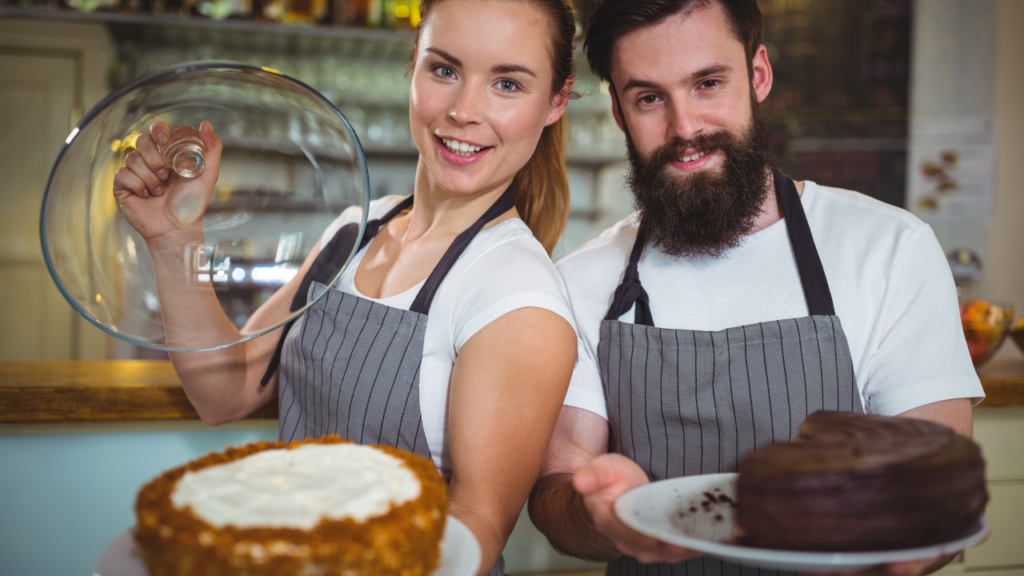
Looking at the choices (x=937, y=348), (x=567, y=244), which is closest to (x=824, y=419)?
(x=937, y=348)

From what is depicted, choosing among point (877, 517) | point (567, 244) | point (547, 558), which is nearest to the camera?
point (877, 517)

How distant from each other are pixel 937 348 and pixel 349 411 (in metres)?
0.93

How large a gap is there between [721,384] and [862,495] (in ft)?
1.44

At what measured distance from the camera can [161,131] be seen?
1.01m

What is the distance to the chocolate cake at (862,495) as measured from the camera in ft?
2.31

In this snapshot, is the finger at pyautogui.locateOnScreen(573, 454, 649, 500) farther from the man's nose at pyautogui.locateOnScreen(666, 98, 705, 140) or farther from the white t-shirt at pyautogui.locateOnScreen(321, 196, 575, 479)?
the man's nose at pyautogui.locateOnScreen(666, 98, 705, 140)

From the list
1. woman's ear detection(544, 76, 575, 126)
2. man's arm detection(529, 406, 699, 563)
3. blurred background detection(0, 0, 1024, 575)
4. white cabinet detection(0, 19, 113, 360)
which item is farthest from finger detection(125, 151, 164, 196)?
white cabinet detection(0, 19, 113, 360)

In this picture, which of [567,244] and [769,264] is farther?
[567,244]

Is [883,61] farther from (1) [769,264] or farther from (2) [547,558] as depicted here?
(2) [547,558]

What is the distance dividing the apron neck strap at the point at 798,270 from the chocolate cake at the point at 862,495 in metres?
0.41

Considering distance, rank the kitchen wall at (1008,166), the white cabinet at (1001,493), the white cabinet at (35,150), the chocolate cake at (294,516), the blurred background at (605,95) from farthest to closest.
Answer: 1. the white cabinet at (35,150)
2. the kitchen wall at (1008,166)
3. the blurred background at (605,95)
4. the white cabinet at (1001,493)
5. the chocolate cake at (294,516)

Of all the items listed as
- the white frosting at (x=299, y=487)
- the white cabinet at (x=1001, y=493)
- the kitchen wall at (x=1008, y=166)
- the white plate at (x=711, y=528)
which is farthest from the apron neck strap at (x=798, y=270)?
the kitchen wall at (x=1008, y=166)

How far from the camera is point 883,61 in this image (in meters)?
3.66

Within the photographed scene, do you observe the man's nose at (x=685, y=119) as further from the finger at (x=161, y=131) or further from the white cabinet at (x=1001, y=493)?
the white cabinet at (x=1001, y=493)
